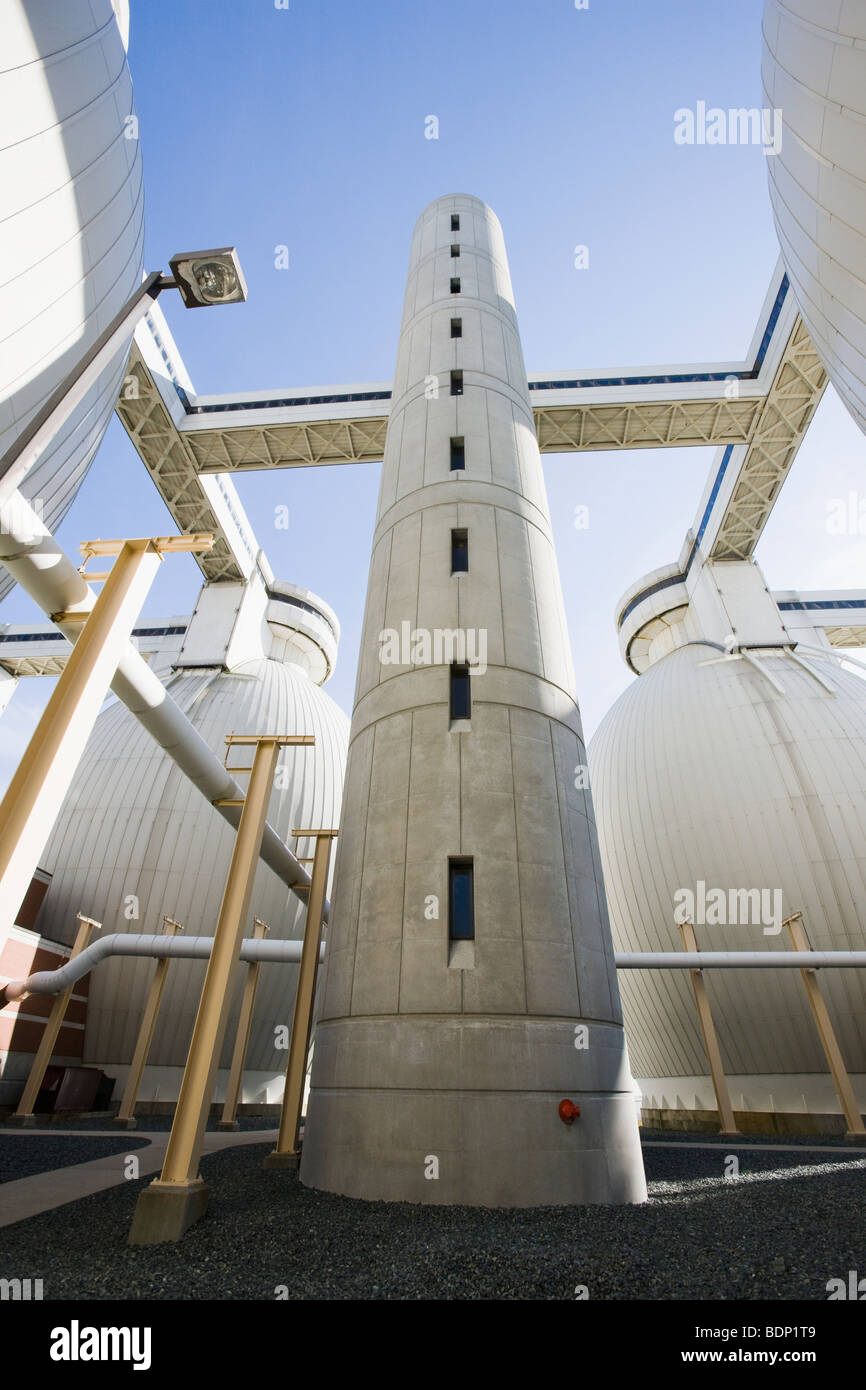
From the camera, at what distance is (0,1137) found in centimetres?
1380

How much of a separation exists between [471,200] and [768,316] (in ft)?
44.2

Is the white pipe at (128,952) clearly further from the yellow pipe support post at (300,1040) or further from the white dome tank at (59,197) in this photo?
the white dome tank at (59,197)

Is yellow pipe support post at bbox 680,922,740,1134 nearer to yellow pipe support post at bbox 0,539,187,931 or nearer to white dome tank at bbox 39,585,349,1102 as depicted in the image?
white dome tank at bbox 39,585,349,1102

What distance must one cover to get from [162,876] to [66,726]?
20134mm

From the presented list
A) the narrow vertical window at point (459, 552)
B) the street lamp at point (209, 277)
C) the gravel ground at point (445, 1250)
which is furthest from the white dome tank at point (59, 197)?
the gravel ground at point (445, 1250)

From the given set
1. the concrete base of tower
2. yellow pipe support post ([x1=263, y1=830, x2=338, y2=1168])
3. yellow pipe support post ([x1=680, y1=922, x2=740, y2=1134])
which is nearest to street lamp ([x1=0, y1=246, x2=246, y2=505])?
the concrete base of tower

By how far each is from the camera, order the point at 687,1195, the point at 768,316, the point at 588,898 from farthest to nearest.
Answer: the point at 768,316 → the point at 588,898 → the point at 687,1195

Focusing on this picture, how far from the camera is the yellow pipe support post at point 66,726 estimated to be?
13.9ft

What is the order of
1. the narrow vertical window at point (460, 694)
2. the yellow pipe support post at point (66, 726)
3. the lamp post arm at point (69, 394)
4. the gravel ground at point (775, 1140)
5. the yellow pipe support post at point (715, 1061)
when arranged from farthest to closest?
the yellow pipe support post at point (715, 1061), the gravel ground at point (775, 1140), the narrow vertical window at point (460, 694), the yellow pipe support post at point (66, 726), the lamp post arm at point (69, 394)

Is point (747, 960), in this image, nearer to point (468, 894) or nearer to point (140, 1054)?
point (468, 894)

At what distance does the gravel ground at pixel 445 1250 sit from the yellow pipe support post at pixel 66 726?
3.10 m

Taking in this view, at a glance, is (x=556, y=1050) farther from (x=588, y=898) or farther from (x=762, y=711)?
(x=762, y=711)

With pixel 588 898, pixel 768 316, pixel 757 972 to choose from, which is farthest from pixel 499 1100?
pixel 768 316

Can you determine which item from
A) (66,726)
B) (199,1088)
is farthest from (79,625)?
(199,1088)
